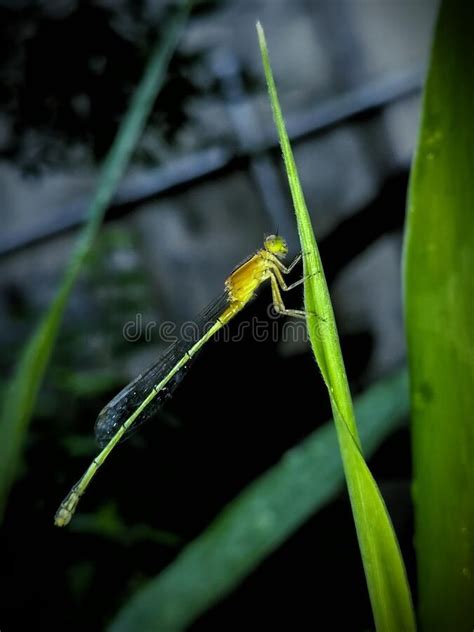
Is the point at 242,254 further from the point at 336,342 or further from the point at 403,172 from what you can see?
the point at 336,342

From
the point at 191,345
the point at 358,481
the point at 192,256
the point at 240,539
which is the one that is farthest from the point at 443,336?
the point at 192,256

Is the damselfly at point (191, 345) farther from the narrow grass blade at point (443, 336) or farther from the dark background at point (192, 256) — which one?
the narrow grass blade at point (443, 336)

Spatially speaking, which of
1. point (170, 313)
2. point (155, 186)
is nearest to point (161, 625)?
point (170, 313)

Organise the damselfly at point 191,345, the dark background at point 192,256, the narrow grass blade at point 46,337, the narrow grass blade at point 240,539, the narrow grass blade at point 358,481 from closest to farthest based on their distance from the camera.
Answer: the narrow grass blade at point 358,481
the narrow grass blade at point 46,337
the narrow grass blade at point 240,539
the damselfly at point 191,345
the dark background at point 192,256

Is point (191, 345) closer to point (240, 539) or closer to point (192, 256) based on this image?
point (240, 539)

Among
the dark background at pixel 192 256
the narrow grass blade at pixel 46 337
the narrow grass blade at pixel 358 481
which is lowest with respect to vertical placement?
the narrow grass blade at pixel 358 481

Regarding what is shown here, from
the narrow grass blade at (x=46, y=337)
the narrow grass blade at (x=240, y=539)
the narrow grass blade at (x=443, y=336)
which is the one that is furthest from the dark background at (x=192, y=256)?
the narrow grass blade at (x=443, y=336)
